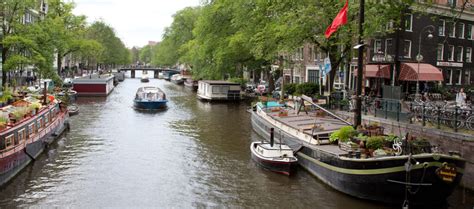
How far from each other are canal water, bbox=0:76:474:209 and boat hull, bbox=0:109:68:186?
0.36 metres

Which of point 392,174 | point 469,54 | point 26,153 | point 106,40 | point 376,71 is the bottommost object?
point 26,153

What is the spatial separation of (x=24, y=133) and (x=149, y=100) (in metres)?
24.7

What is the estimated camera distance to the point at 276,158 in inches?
844

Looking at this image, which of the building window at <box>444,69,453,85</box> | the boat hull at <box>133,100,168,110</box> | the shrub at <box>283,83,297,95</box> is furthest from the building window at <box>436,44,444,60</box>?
the boat hull at <box>133,100,168,110</box>

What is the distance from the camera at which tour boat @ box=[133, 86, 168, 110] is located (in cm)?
4741

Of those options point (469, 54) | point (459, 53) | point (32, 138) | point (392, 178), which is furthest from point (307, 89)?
point (392, 178)

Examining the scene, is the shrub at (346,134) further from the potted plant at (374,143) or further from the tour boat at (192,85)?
the tour boat at (192,85)

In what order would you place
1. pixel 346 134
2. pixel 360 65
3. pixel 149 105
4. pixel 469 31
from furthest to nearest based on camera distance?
pixel 469 31
pixel 149 105
pixel 360 65
pixel 346 134

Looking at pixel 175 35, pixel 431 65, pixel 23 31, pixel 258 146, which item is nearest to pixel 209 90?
pixel 23 31

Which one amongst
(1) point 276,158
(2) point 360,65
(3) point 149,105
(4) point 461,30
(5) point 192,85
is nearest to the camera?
(2) point 360,65

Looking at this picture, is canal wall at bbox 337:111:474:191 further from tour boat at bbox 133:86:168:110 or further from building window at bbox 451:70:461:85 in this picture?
building window at bbox 451:70:461:85

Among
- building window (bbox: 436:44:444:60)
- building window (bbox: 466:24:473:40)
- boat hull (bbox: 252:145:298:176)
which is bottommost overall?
boat hull (bbox: 252:145:298:176)

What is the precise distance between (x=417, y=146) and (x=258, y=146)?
895 centimetres

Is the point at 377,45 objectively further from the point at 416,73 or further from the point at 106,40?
the point at 106,40
